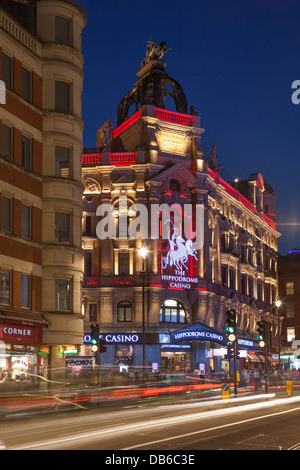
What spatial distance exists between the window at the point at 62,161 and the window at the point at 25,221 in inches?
121

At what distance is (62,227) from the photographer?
37.3m

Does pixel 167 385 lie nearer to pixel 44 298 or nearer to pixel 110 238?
pixel 44 298

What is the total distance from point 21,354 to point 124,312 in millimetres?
30328

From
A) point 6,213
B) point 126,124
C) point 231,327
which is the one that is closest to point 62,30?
point 6,213

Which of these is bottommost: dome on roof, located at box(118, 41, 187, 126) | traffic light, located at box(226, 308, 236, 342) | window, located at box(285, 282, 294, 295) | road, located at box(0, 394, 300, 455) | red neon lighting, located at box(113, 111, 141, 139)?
road, located at box(0, 394, 300, 455)

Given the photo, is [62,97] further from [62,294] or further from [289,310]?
[289,310]

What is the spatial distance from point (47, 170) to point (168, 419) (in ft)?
59.3

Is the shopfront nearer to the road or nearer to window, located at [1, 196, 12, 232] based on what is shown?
window, located at [1, 196, 12, 232]

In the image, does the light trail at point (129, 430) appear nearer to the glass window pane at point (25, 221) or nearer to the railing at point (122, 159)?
the glass window pane at point (25, 221)

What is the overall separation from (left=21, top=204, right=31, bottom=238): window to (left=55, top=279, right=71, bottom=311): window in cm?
303

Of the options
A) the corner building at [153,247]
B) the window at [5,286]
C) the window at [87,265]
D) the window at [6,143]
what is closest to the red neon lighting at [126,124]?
the corner building at [153,247]

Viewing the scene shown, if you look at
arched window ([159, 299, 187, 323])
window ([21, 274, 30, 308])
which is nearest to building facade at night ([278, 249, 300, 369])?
arched window ([159, 299, 187, 323])

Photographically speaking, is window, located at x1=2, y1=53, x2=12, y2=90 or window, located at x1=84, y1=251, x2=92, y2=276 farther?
window, located at x1=84, y1=251, x2=92, y2=276

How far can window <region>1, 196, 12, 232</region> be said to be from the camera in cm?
3347
